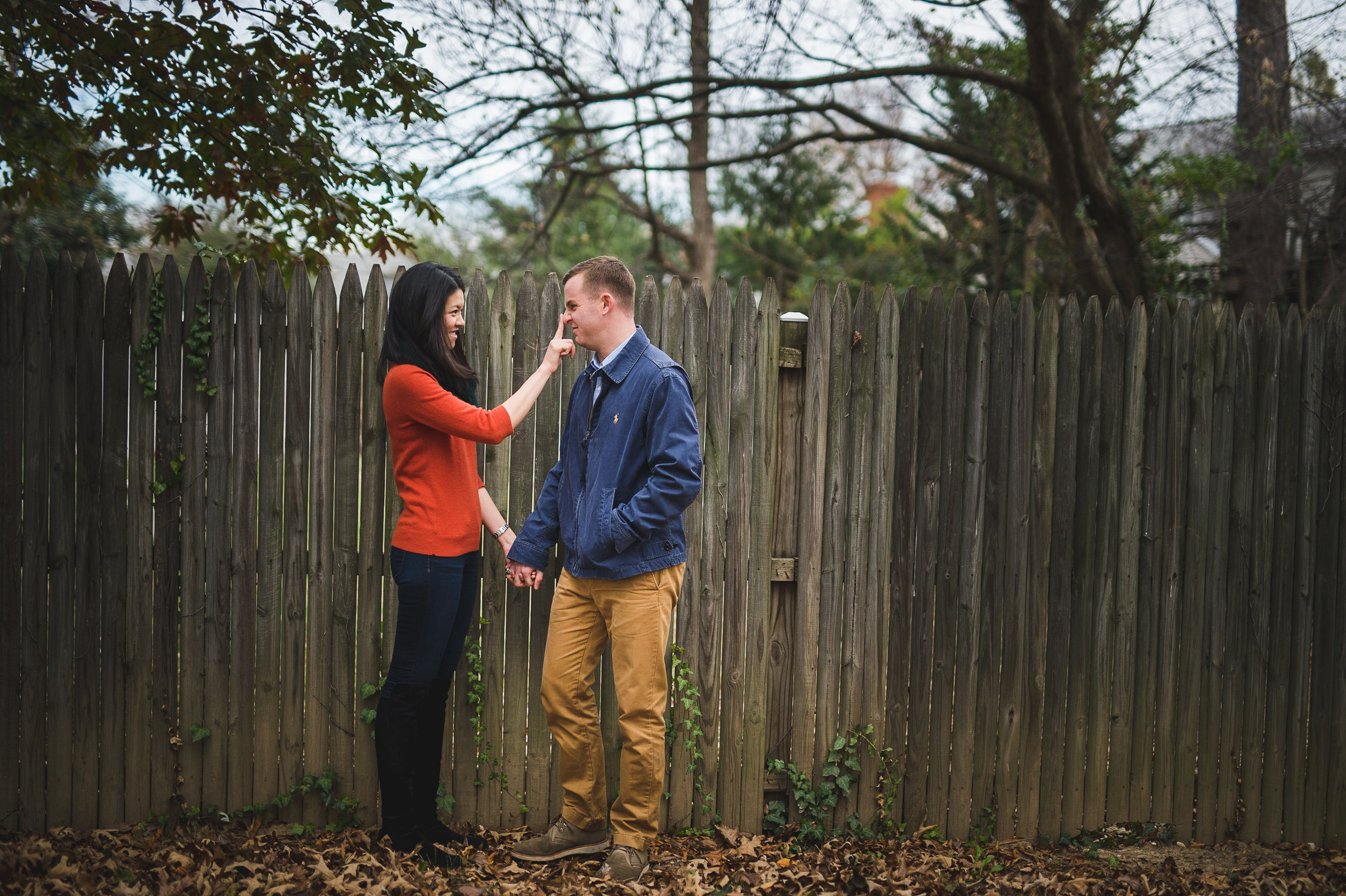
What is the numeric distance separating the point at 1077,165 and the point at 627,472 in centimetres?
530

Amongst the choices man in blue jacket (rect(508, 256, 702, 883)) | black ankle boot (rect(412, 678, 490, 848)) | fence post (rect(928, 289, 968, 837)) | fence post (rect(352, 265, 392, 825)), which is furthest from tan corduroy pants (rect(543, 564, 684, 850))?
fence post (rect(928, 289, 968, 837))

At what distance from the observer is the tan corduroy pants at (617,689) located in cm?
321

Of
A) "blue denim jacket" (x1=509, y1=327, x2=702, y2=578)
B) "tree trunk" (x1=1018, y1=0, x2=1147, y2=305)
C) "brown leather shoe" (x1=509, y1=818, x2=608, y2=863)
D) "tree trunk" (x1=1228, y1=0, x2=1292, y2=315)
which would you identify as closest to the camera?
"blue denim jacket" (x1=509, y1=327, x2=702, y2=578)

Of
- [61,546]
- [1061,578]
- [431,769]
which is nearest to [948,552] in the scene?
[1061,578]

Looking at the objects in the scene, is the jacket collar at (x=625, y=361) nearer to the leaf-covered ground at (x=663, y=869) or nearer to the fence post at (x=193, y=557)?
the fence post at (x=193, y=557)

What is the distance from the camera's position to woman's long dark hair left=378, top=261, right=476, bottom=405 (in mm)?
3176

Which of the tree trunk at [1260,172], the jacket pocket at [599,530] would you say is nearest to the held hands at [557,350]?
→ the jacket pocket at [599,530]

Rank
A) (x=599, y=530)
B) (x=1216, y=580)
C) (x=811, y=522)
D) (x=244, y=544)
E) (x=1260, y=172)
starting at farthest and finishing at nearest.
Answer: (x=1260, y=172), (x=1216, y=580), (x=811, y=522), (x=244, y=544), (x=599, y=530)

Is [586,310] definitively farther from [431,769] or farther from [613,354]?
[431,769]

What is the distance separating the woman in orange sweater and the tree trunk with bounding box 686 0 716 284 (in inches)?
149

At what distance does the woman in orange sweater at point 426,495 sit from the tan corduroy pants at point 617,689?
437mm

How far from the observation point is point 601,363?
327 centimetres

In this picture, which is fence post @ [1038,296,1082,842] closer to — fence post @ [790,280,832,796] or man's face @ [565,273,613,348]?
fence post @ [790,280,832,796]

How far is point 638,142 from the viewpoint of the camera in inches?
310
